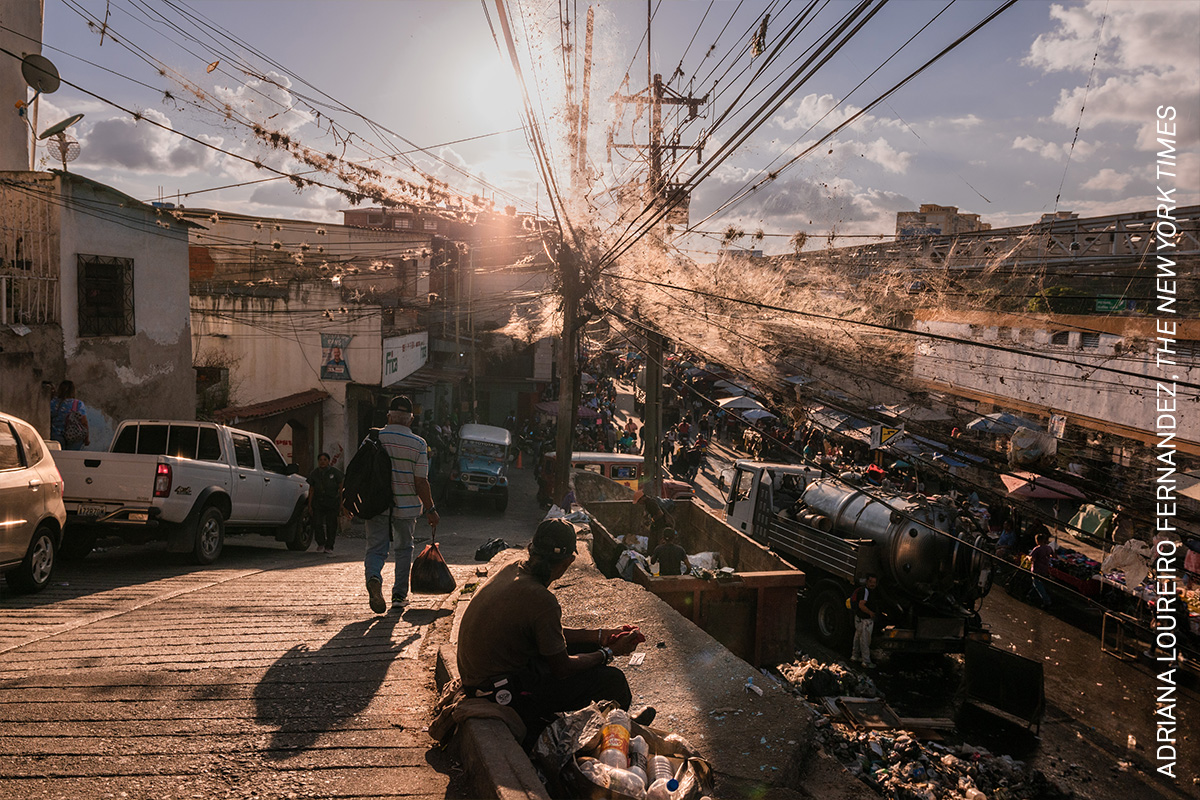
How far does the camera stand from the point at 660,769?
352 centimetres

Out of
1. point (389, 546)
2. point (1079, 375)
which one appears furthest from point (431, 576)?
point (1079, 375)

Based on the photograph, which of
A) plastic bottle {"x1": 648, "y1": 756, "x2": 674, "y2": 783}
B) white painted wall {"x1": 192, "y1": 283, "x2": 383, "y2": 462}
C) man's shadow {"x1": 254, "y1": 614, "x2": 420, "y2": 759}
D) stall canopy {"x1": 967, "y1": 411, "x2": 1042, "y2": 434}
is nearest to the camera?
plastic bottle {"x1": 648, "y1": 756, "x2": 674, "y2": 783}

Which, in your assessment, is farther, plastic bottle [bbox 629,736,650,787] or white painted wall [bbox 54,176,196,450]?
white painted wall [bbox 54,176,196,450]

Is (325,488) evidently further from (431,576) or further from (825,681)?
(825,681)

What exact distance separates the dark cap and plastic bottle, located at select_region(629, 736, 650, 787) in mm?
943

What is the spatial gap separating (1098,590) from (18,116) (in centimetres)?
2405

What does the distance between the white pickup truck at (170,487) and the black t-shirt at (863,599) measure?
9.04 metres

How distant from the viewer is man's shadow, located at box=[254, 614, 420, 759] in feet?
12.8

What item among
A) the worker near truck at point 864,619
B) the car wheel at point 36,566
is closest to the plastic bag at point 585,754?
the car wheel at point 36,566

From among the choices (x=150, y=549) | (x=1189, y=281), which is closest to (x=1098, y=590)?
(x=1189, y=281)

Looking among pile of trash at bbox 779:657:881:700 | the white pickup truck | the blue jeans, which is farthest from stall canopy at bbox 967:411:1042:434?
the white pickup truck

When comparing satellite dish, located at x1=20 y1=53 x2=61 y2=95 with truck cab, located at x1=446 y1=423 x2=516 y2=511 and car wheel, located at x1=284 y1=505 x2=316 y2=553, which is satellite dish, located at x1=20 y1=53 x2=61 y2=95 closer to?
car wheel, located at x1=284 y1=505 x2=316 y2=553

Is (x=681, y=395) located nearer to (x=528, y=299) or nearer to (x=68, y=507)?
(x=528, y=299)

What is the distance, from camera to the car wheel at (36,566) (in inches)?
265
